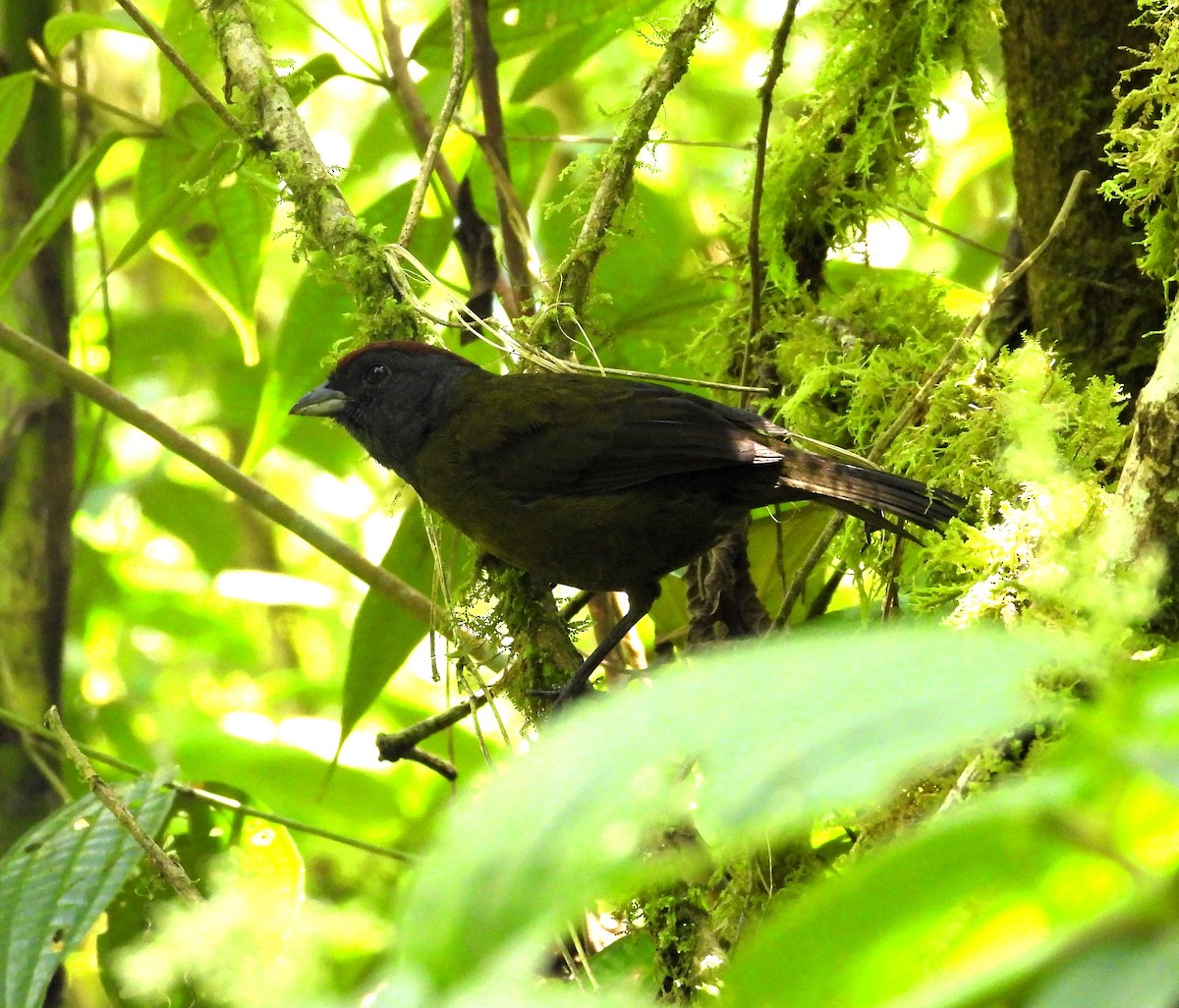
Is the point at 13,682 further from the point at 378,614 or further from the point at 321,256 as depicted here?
the point at 321,256

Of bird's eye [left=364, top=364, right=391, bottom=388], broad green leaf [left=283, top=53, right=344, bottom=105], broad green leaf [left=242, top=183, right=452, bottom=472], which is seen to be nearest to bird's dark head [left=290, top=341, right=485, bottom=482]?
bird's eye [left=364, top=364, right=391, bottom=388]

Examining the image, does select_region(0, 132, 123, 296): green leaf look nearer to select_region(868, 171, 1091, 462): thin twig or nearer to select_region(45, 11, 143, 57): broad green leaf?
select_region(45, 11, 143, 57): broad green leaf

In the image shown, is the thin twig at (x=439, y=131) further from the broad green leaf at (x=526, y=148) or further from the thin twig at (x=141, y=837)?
the thin twig at (x=141, y=837)

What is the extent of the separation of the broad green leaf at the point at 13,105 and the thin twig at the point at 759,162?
185 cm

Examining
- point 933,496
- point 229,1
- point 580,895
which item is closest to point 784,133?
point 933,496

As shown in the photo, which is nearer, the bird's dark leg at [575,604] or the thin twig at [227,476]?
the thin twig at [227,476]

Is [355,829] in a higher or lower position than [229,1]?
lower

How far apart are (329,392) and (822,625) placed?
1.48 metres

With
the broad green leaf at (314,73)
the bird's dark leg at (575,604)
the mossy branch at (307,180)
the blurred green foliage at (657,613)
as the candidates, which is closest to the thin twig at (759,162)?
the blurred green foliage at (657,613)

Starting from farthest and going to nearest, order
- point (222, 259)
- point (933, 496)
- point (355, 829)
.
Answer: point (355, 829) → point (222, 259) → point (933, 496)

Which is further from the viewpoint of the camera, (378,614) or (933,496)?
(378,614)

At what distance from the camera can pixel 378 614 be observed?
305 centimetres

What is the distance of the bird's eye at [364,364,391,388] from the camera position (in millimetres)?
3084

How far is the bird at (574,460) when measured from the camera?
297 cm
